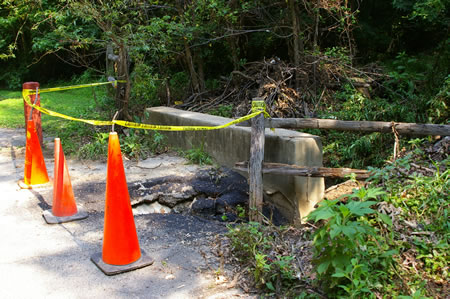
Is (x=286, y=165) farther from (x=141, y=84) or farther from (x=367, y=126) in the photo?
(x=141, y=84)

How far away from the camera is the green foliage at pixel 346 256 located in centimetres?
285

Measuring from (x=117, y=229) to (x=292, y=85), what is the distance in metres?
6.08

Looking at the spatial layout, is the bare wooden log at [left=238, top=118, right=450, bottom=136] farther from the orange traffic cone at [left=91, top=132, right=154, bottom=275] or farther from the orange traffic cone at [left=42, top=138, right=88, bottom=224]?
the orange traffic cone at [left=42, top=138, right=88, bottom=224]

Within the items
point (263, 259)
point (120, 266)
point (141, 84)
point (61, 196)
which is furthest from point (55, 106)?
point (263, 259)

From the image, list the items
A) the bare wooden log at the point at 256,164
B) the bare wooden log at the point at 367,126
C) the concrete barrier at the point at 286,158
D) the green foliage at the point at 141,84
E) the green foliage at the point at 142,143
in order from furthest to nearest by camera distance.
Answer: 1. the green foliage at the point at 141,84
2. the green foliage at the point at 142,143
3. the concrete barrier at the point at 286,158
4. the bare wooden log at the point at 256,164
5. the bare wooden log at the point at 367,126

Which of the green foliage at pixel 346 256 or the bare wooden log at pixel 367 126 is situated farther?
the bare wooden log at pixel 367 126

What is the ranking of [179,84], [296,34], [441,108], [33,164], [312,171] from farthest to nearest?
[179,84]
[296,34]
[441,108]
[33,164]
[312,171]

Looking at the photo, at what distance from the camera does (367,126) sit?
16.3 ft

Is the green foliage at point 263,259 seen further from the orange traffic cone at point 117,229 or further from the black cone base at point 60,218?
the black cone base at point 60,218

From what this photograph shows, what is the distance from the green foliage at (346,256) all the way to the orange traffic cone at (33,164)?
163 inches

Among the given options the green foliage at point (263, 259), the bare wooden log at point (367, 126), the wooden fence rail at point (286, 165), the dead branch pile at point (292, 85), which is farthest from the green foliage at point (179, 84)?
the green foliage at point (263, 259)

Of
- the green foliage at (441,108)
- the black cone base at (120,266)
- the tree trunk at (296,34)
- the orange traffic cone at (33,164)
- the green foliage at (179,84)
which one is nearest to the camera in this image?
the black cone base at (120,266)

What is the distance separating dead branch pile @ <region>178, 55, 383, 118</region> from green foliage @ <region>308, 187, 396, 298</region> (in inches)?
202

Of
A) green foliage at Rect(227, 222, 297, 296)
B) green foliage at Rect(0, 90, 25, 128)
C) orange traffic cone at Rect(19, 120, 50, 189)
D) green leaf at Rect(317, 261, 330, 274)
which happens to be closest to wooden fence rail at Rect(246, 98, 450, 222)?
green foliage at Rect(227, 222, 297, 296)
